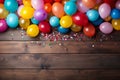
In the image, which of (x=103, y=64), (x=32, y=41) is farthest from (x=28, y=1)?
(x=103, y=64)

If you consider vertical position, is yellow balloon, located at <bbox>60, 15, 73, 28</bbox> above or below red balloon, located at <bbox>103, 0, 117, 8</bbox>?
below

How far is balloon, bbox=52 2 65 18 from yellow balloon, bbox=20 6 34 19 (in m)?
0.19

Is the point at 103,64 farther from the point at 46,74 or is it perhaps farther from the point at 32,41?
the point at 32,41

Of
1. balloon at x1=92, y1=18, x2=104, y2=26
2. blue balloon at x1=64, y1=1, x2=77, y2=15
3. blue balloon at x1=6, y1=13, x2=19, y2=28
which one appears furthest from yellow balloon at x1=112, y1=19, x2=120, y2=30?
blue balloon at x1=6, y1=13, x2=19, y2=28

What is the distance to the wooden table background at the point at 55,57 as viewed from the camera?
7.05 feet

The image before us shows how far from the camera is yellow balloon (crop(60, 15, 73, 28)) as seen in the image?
1979 mm

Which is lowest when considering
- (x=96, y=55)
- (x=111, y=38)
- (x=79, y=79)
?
(x=79, y=79)

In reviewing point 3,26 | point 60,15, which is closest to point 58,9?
point 60,15

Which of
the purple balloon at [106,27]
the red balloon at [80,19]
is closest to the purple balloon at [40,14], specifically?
the red balloon at [80,19]

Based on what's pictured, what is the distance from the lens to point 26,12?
196 centimetres

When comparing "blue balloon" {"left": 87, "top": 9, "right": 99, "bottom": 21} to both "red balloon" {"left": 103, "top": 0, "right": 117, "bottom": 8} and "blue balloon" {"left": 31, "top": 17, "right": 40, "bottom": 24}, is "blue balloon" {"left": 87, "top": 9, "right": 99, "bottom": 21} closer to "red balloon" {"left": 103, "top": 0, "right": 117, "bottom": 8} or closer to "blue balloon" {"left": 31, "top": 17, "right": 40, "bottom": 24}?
"red balloon" {"left": 103, "top": 0, "right": 117, "bottom": 8}

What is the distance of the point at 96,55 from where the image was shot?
85.5 inches

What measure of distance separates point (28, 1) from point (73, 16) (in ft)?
1.33

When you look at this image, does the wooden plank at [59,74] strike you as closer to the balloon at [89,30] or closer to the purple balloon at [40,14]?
the balloon at [89,30]
